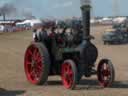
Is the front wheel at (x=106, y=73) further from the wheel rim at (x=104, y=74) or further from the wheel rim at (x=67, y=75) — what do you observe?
the wheel rim at (x=67, y=75)

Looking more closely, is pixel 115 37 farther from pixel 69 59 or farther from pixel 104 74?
pixel 69 59

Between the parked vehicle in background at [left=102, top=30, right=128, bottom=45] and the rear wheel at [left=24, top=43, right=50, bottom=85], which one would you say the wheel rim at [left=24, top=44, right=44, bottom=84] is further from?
the parked vehicle in background at [left=102, top=30, right=128, bottom=45]

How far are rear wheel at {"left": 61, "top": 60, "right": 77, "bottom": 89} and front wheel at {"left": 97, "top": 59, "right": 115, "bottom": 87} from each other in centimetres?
96

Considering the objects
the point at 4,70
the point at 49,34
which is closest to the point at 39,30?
the point at 49,34

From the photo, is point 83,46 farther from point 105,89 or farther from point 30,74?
point 30,74

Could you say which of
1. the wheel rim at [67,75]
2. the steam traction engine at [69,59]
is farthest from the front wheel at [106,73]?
the wheel rim at [67,75]

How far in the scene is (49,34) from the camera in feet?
44.8

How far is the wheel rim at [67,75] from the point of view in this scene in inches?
485

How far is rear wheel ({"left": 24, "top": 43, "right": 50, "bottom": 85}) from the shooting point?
1309cm

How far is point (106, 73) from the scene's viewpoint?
1275 centimetres

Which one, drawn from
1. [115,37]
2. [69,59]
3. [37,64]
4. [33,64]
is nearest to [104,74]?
[69,59]

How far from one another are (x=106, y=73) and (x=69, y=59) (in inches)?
41.2

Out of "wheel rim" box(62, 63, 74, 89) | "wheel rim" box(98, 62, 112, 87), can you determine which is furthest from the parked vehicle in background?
"wheel rim" box(62, 63, 74, 89)

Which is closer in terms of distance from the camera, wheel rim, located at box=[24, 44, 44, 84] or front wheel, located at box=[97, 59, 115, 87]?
front wheel, located at box=[97, 59, 115, 87]
